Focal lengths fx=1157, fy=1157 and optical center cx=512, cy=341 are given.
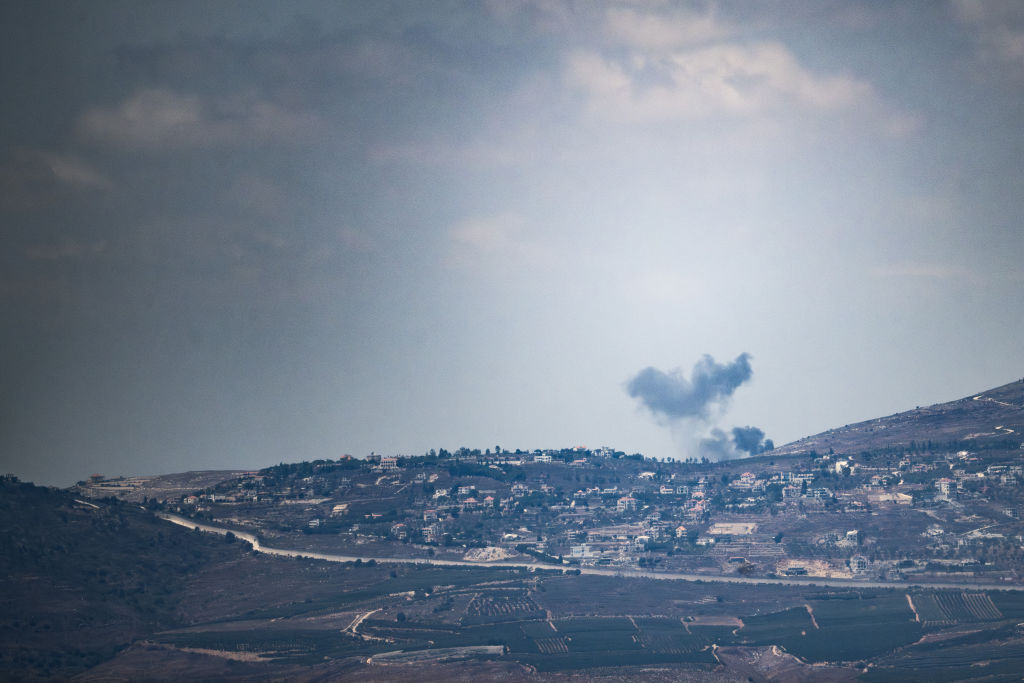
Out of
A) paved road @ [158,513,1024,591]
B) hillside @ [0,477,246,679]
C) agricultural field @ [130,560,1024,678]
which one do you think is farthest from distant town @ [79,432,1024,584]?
hillside @ [0,477,246,679]

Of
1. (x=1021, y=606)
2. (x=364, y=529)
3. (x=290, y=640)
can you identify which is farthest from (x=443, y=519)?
(x=1021, y=606)

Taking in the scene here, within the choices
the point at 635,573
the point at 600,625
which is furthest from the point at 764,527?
the point at 600,625

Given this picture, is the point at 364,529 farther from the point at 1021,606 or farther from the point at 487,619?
the point at 1021,606

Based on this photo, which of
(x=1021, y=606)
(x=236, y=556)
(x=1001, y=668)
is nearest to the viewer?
(x=1001, y=668)

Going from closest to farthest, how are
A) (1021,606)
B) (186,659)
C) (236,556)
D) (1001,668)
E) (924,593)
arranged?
(1001,668) < (186,659) < (1021,606) < (924,593) < (236,556)

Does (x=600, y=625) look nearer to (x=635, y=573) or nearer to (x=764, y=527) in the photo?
(x=635, y=573)

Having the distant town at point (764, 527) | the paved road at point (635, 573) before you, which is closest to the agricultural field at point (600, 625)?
the paved road at point (635, 573)

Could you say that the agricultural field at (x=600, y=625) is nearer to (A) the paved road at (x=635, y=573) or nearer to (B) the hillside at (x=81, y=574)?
(A) the paved road at (x=635, y=573)

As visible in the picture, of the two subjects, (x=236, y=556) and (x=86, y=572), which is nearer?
(x=86, y=572)

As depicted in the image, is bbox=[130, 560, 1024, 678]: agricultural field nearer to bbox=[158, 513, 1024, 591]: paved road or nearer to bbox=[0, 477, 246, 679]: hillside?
bbox=[158, 513, 1024, 591]: paved road
